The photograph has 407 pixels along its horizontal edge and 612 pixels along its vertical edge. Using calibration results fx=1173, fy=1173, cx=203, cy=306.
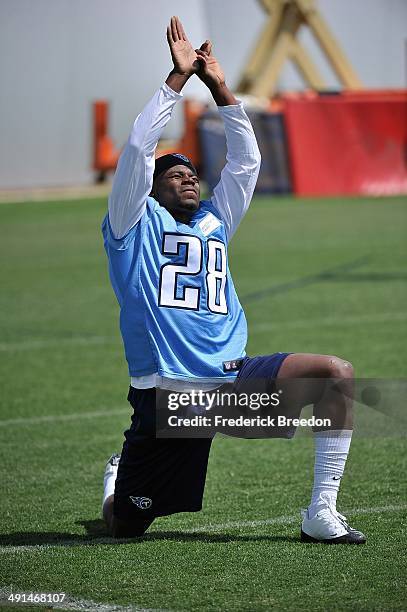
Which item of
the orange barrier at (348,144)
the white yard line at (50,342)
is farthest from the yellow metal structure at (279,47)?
the white yard line at (50,342)

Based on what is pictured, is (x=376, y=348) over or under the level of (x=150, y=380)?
under

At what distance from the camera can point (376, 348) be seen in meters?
9.88

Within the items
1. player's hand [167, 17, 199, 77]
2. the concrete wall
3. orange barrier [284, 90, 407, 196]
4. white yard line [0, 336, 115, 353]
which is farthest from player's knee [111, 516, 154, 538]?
the concrete wall

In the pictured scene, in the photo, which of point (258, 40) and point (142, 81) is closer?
point (258, 40)

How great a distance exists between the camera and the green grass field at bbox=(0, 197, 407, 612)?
4.55 m

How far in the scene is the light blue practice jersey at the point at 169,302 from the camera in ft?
16.7

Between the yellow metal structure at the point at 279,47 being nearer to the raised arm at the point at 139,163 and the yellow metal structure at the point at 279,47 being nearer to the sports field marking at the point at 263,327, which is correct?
the sports field marking at the point at 263,327

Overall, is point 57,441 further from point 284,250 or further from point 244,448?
point 284,250

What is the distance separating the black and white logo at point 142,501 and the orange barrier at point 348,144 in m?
18.2

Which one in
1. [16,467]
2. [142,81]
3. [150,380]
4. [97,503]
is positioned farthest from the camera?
[142,81]

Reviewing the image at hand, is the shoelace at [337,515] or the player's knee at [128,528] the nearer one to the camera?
the shoelace at [337,515]

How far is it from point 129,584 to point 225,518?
114 centimetres

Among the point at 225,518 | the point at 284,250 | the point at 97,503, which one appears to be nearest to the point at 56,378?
the point at 97,503

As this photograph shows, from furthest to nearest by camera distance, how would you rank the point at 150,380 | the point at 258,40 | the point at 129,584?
the point at 258,40
the point at 150,380
the point at 129,584
